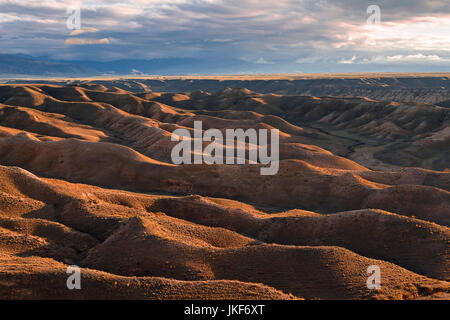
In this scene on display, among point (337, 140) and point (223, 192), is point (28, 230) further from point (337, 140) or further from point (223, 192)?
point (337, 140)

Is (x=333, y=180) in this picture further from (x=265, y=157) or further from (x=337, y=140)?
(x=337, y=140)

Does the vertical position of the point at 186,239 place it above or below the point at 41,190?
below

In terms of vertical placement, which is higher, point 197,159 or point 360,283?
point 197,159

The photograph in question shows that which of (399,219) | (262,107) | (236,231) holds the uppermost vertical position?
(262,107)

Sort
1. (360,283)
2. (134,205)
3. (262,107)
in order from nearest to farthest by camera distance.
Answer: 1. (360,283)
2. (134,205)
3. (262,107)

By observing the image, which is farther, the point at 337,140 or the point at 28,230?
the point at 337,140

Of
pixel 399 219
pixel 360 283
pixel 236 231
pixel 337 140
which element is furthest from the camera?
pixel 337 140


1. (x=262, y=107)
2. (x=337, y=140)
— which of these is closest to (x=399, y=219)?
(x=337, y=140)

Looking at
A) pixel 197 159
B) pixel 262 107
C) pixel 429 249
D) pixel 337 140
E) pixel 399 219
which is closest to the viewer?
pixel 429 249

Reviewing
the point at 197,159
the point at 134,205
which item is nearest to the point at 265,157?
the point at 197,159
